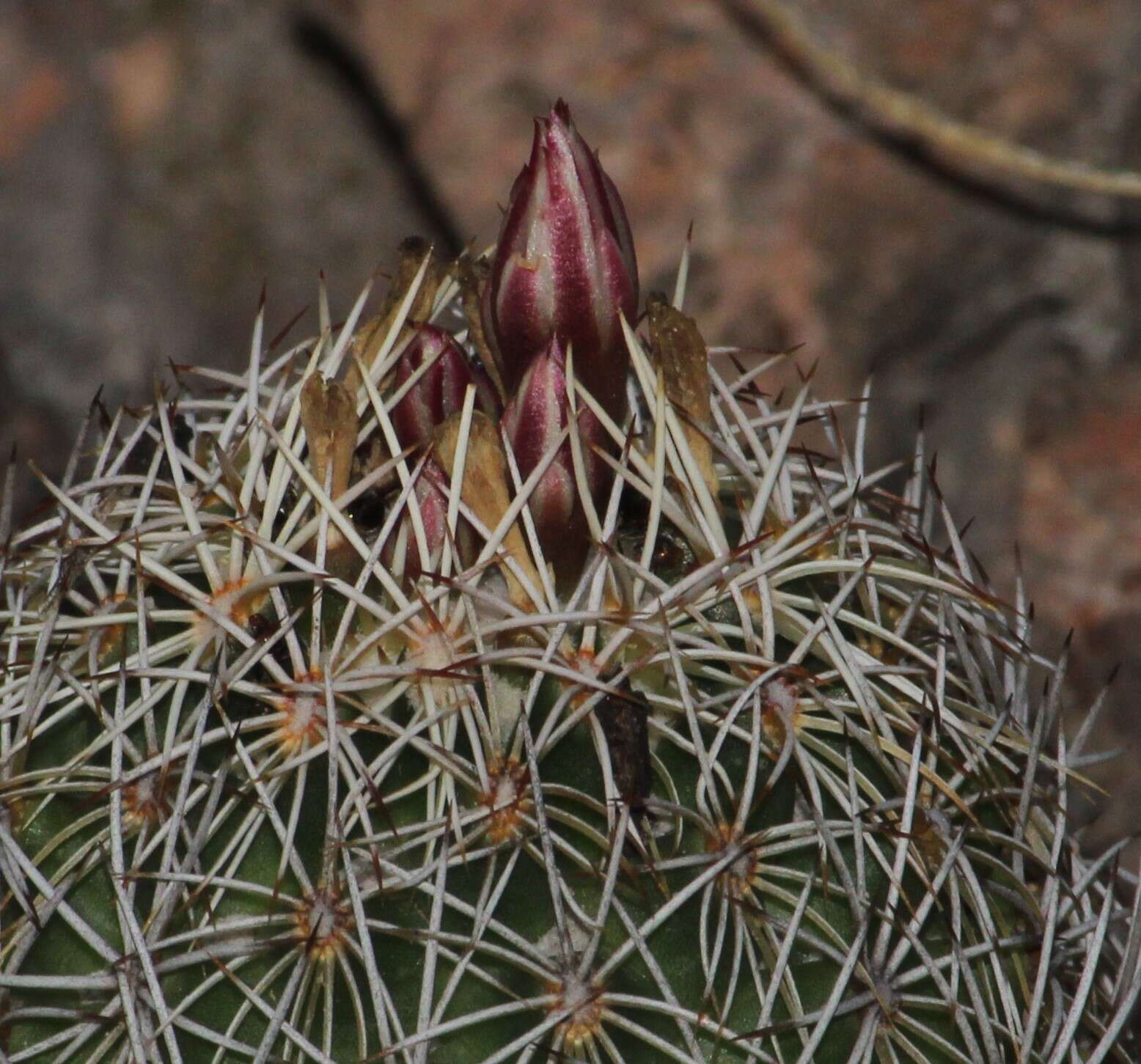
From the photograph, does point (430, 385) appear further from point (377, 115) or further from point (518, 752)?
point (377, 115)

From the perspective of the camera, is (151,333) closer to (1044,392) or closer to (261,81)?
(261,81)

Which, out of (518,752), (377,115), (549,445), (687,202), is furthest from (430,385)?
(377,115)

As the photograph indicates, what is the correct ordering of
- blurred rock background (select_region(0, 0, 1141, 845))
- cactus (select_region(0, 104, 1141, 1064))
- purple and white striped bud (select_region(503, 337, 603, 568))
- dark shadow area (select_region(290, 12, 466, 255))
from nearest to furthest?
cactus (select_region(0, 104, 1141, 1064)) → purple and white striped bud (select_region(503, 337, 603, 568)) → blurred rock background (select_region(0, 0, 1141, 845)) → dark shadow area (select_region(290, 12, 466, 255))

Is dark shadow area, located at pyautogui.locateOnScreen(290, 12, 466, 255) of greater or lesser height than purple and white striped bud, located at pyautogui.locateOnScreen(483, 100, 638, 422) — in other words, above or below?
below

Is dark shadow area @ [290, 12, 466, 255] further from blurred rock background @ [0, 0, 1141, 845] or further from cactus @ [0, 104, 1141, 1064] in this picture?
cactus @ [0, 104, 1141, 1064]

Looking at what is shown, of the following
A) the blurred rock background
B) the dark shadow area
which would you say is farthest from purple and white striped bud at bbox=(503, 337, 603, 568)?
the dark shadow area

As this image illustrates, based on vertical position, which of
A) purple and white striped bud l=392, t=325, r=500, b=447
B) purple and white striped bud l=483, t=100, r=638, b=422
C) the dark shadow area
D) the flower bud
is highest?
purple and white striped bud l=483, t=100, r=638, b=422
